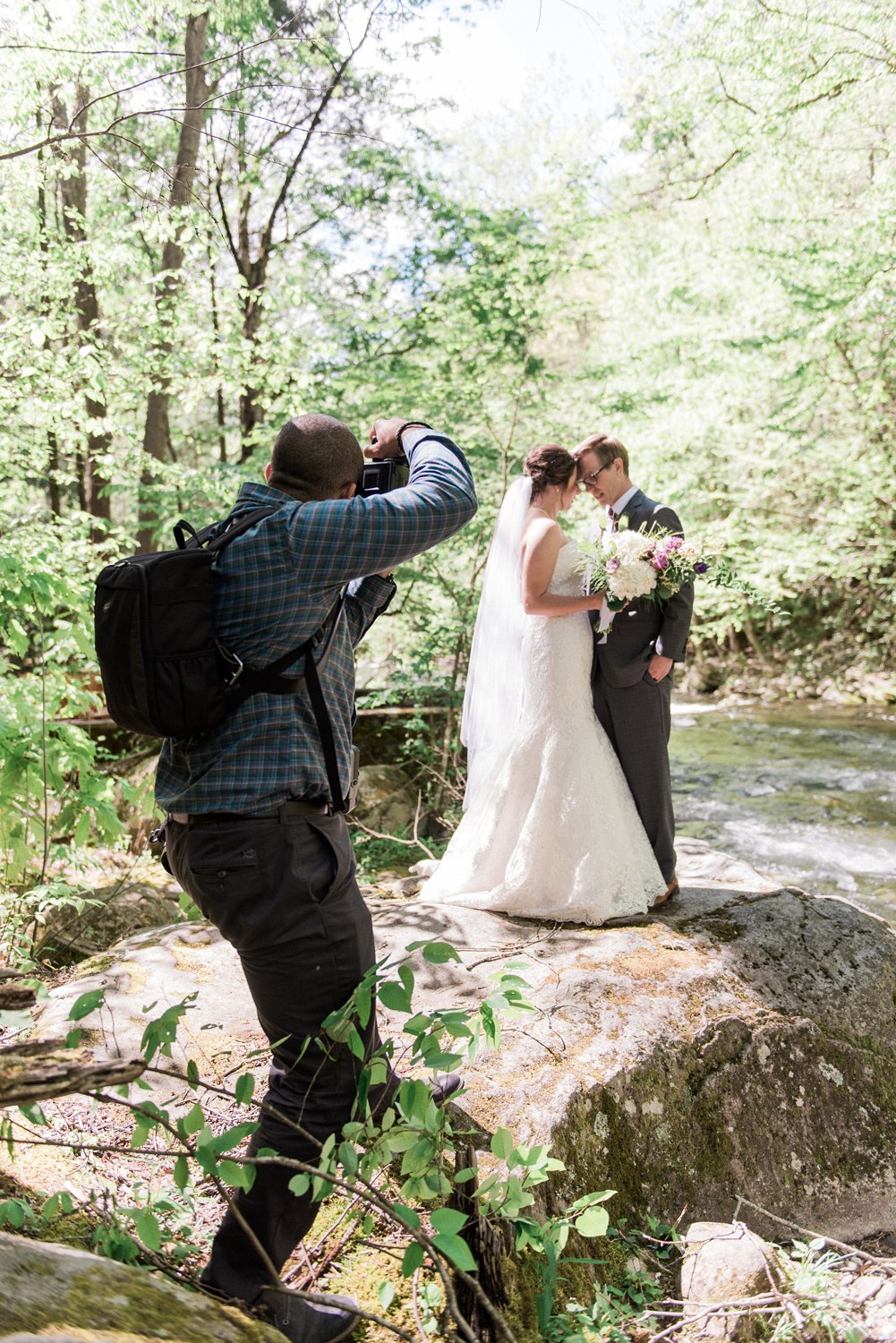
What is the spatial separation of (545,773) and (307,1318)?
2.86 meters

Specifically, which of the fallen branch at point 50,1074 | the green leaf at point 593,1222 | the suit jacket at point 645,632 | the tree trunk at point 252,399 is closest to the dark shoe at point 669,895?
the suit jacket at point 645,632

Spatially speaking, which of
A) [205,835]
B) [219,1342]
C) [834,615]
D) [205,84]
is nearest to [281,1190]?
[219,1342]

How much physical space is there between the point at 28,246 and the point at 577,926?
18.7ft

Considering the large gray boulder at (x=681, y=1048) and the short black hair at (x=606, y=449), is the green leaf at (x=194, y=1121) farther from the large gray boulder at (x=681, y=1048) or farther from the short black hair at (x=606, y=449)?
the short black hair at (x=606, y=449)

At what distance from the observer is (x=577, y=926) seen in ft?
14.3

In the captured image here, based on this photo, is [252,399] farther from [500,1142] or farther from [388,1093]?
[500,1142]

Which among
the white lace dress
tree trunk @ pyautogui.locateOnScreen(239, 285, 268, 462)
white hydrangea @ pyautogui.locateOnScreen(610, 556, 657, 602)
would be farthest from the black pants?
tree trunk @ pyautogui.locateOnScreen(239, 285, 268, 462)

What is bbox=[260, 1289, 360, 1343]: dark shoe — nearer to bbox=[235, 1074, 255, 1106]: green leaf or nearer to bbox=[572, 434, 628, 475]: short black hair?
bbox=[235, 1074, 255, 1106]: green leaf

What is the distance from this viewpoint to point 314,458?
2.19 m

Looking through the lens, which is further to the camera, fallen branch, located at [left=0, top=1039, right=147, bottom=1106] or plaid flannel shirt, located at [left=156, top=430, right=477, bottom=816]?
plaid flannel shirt, located at [left=156, top=430, right=477, bottom=816]

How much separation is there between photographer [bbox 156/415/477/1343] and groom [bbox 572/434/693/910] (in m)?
2.62

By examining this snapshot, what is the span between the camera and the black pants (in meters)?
2.00

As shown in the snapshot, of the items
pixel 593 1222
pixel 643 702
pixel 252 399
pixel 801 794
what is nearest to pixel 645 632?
pixel 643 702

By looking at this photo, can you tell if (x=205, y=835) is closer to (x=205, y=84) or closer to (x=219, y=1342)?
(x=219, y=1342)
